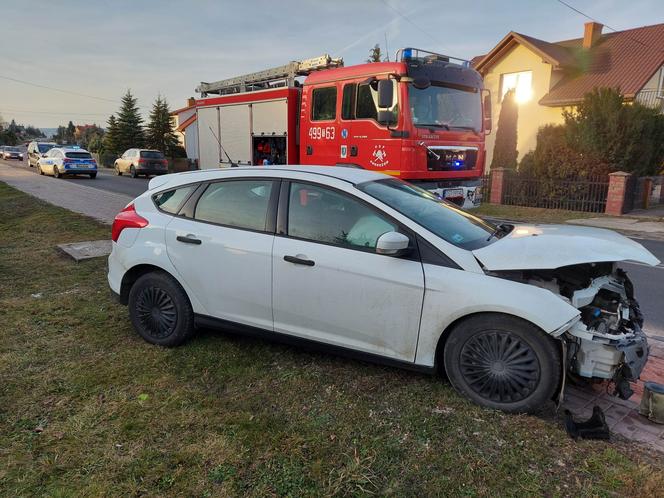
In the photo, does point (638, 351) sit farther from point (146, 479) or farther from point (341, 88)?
point (341, 88)

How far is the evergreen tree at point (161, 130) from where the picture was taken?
138ft

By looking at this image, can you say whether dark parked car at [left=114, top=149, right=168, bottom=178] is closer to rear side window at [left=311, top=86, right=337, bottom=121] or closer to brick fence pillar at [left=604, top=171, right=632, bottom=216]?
rear side window at [left=311, top=86, right=337, bottom=121]

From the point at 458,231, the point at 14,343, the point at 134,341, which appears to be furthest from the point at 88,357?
the point at 458,231

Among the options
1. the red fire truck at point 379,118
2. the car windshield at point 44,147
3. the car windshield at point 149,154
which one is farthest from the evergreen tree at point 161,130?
the red fire truck at point 379,118

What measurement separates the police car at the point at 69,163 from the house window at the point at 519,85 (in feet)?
71.2

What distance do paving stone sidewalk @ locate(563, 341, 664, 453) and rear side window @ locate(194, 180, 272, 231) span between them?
2481 mm

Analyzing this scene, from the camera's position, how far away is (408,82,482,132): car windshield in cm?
Answer: 773

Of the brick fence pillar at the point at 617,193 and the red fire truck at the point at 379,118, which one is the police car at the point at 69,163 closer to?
the red fire truck at the point at 379,118

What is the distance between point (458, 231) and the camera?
3398 mm

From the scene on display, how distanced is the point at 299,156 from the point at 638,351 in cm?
734

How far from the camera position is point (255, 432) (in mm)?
2834

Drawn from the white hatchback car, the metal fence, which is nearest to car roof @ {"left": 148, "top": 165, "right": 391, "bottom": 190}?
the white hatchback car

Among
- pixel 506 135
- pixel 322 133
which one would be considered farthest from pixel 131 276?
pixel 506 135

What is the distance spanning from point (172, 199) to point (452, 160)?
5658 mm
